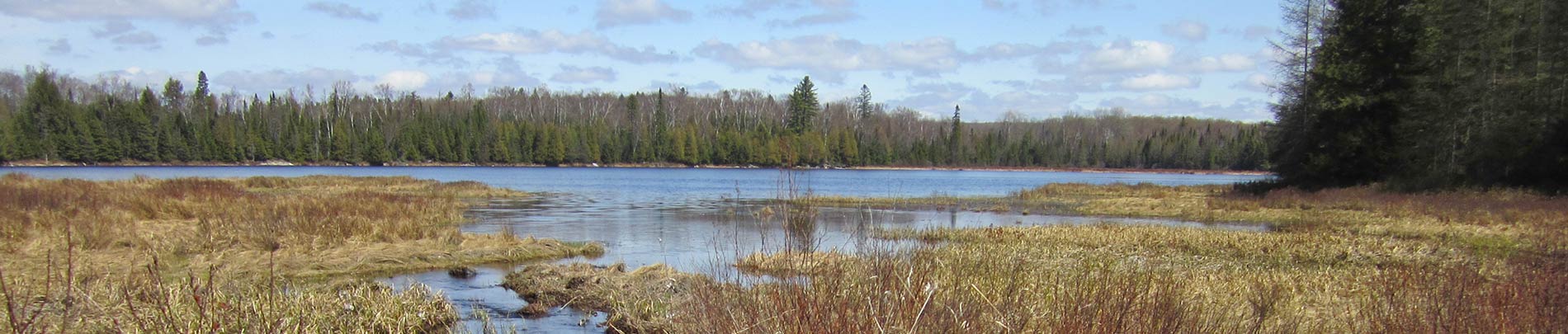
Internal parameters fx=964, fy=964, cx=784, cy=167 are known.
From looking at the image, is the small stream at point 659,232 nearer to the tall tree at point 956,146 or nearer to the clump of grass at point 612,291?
the clump of grass at point 612,291

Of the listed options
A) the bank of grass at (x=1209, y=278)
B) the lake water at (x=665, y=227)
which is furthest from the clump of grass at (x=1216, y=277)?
the lake water at (x=665, y=227)

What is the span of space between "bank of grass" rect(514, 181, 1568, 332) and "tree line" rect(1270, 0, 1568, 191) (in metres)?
2.42

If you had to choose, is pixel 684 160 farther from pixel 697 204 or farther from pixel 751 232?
pixel 751 232

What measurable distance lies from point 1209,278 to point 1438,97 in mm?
26102

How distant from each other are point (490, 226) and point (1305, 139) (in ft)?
102

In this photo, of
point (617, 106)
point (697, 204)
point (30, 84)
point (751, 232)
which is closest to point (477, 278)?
point (751, 232)

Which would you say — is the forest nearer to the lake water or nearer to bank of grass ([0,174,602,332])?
the lake water

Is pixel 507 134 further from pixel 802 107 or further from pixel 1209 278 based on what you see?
pixel 1209 278

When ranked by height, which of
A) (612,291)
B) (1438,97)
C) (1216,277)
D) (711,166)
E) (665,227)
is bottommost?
(711,166)

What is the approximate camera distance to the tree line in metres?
30.6

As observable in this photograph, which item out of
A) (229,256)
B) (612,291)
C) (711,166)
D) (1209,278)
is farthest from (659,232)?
(711,166)

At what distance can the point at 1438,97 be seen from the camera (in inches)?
1262

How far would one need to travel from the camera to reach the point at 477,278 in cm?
1429

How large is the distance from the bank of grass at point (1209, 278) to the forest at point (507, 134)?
64.0 meters
